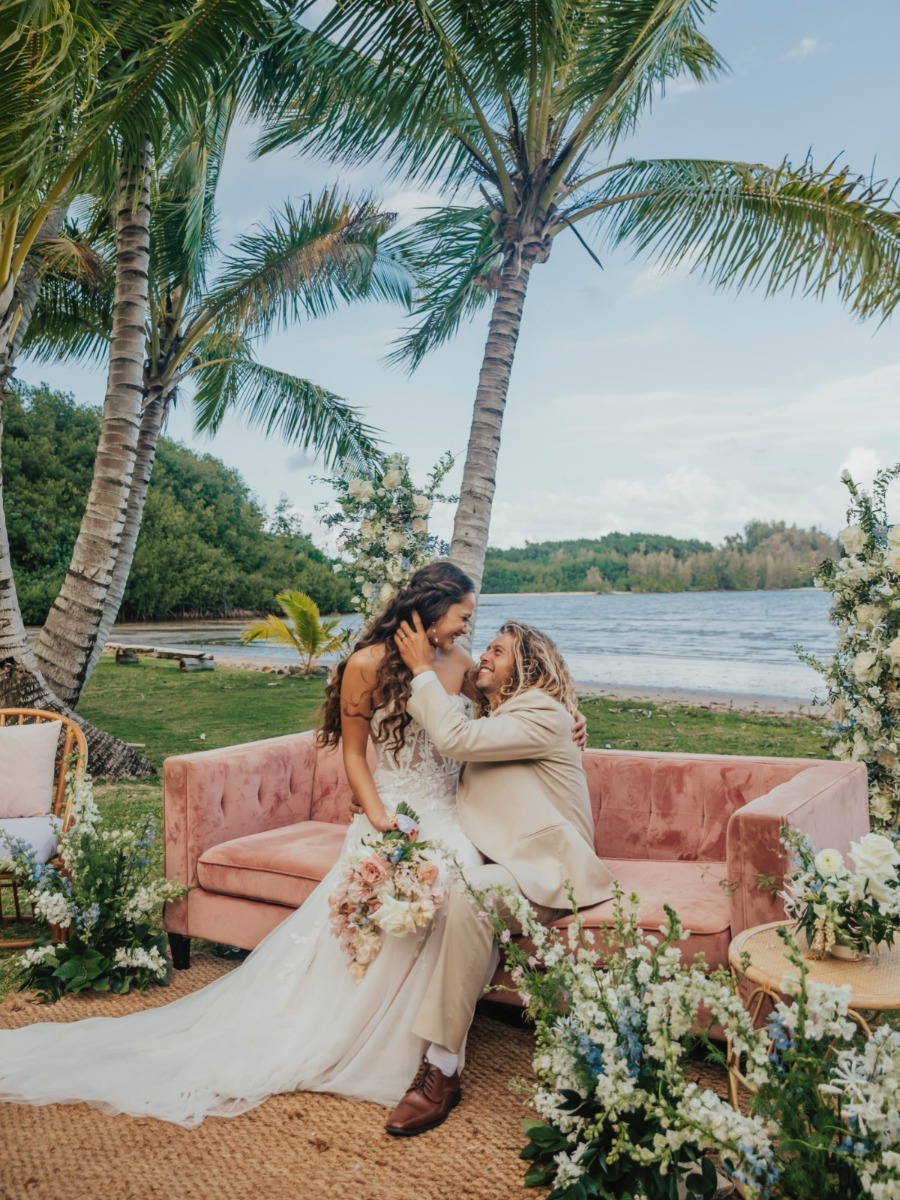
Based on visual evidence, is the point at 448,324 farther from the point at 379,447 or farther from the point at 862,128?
the point at 862,128

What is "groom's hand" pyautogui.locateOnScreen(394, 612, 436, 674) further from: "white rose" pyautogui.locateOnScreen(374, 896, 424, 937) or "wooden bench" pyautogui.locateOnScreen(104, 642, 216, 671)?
"wooden bench" pyautogui.locateOnScreen(104, 642, 216, 671)

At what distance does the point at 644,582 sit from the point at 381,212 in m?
43.1

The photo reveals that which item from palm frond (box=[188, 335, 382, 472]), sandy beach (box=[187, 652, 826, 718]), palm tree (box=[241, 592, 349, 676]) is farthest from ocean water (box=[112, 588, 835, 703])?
palm frond (box=[188, 335, 382, 472])

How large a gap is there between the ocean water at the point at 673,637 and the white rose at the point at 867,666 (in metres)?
7.61

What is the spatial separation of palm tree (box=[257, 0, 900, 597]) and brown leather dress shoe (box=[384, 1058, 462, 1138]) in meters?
4.37

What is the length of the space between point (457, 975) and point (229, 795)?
1.79 metres

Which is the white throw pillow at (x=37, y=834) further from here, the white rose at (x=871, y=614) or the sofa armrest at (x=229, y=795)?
the white rose at (x=871, y=614)

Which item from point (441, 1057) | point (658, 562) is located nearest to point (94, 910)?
point (441, 1057)

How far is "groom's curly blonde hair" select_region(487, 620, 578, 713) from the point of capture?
11.6ft

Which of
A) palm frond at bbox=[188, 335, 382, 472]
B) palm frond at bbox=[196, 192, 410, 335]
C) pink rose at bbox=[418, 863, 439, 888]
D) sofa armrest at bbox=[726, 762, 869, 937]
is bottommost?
pink rose at bbox=[418, 863, 439, 888]

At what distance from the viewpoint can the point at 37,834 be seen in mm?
4414

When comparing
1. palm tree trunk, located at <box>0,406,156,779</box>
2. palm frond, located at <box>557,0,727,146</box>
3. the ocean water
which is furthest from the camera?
the ocean water

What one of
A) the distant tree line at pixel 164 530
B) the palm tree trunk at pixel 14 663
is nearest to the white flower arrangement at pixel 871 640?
the palm tree trunk at pixel 14 663

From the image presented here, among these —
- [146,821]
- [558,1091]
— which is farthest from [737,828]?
[146,821]
